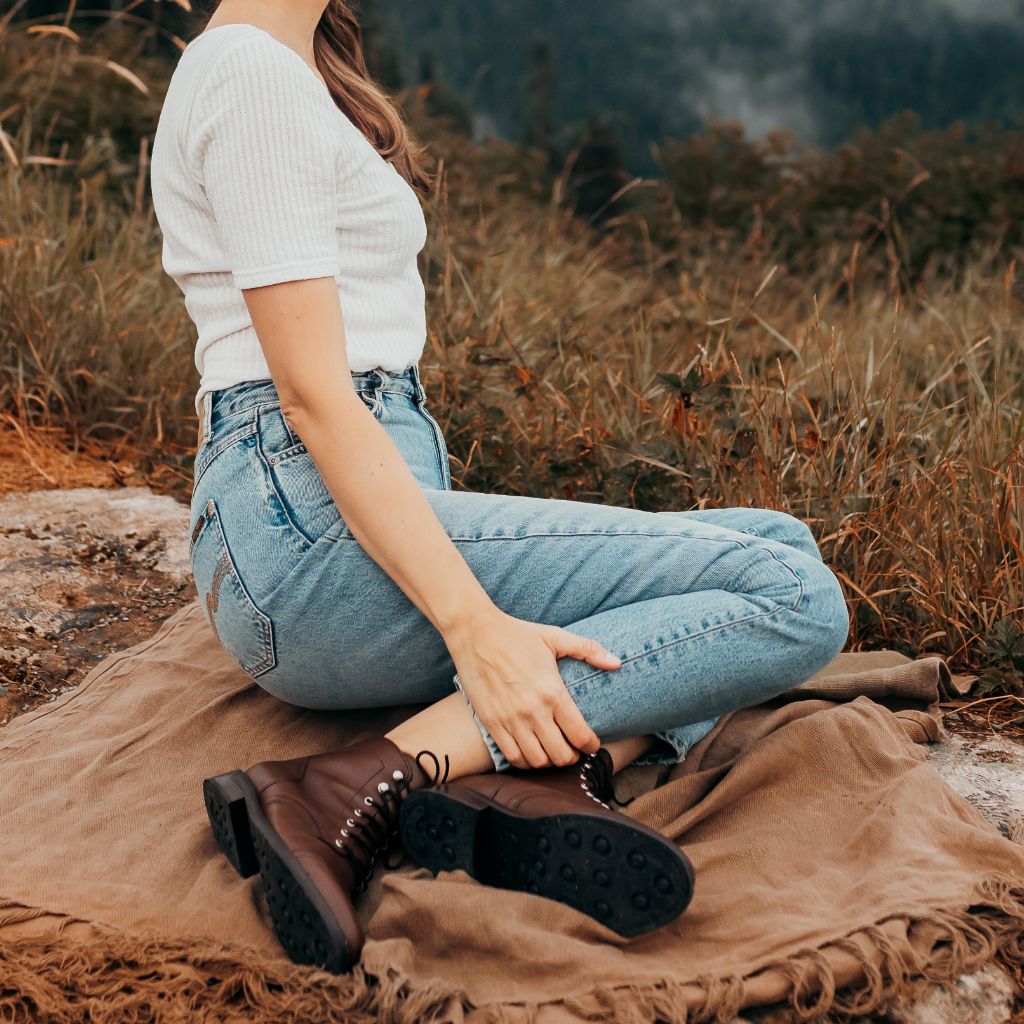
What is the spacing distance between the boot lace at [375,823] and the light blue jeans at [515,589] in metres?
0.10

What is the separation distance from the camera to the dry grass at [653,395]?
8.30ft

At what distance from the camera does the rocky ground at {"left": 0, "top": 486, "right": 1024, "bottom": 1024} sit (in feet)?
6.41

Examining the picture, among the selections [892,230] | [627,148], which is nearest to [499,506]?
[892,230]

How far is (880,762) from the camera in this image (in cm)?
179

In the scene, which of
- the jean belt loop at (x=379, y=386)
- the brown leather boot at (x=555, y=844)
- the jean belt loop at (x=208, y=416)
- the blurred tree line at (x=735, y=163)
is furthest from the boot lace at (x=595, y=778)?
the blurred tree line at (x=735, y=163)

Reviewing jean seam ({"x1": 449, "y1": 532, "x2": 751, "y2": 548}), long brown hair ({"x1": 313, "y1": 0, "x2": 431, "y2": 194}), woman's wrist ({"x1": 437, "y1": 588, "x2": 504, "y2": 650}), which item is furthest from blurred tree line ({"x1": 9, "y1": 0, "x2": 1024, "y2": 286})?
woman's wrist ({"x1": 437, "y1": 588, "x2": 504, "y2": 650})

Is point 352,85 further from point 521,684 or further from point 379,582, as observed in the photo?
point 521,684

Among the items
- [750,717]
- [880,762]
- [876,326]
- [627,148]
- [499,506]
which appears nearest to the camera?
[499,506]

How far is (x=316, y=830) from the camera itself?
4.79 ft

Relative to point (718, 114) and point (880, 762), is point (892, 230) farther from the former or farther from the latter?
point (880, 762)

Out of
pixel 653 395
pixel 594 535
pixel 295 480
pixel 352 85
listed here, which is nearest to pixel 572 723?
pixel 594 535

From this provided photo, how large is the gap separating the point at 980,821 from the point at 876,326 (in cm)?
327

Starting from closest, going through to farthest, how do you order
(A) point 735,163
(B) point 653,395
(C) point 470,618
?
1. (C) point 470,618
2. (B) point 653,395
3. (A) point 735,163

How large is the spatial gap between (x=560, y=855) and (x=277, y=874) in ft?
1.19
